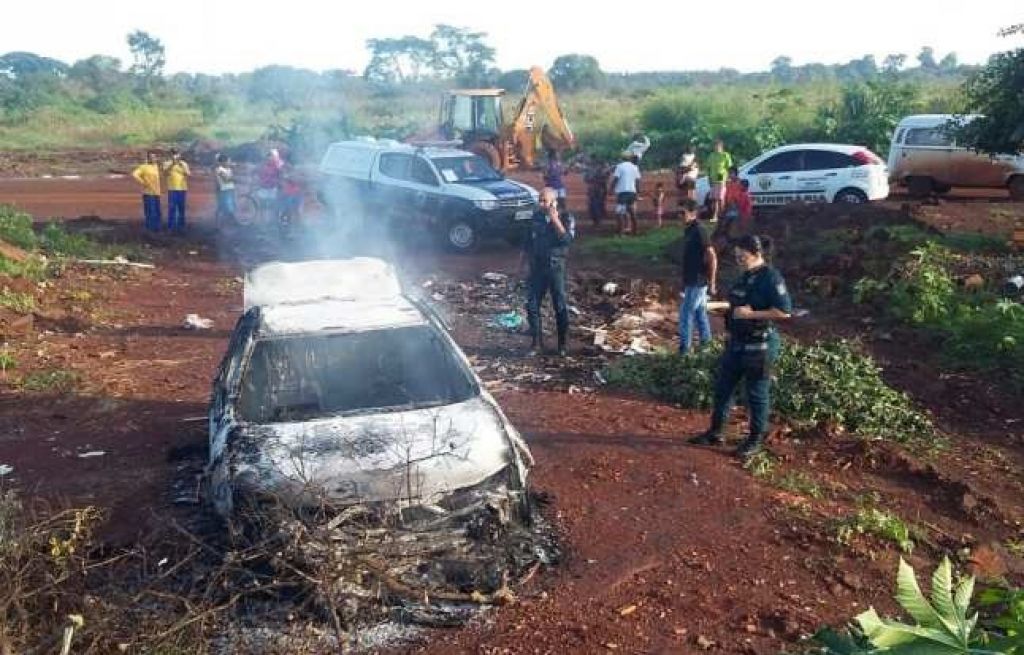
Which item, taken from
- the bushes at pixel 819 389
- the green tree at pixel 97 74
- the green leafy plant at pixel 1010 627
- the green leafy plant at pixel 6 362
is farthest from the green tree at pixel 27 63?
the green leafy plant at pixel 1010 627

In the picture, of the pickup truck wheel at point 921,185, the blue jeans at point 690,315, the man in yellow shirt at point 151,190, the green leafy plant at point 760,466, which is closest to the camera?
the green leafy plant at point 760,466

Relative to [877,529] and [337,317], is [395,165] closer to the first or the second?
[337,317]

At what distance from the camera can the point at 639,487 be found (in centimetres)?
682

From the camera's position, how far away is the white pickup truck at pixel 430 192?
55.2ft

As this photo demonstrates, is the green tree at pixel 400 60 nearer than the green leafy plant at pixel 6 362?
No

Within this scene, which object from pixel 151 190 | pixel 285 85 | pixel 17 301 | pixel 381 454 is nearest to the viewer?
pixel 381 454

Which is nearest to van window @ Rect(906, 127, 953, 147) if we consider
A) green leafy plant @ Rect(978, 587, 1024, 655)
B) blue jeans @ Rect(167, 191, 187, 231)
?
blue jeans @ Rect(167, 191, 187, 231)

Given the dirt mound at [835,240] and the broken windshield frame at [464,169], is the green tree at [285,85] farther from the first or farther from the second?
the dirt mound at [835,240]

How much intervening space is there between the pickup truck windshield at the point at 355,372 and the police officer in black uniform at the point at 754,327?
2275 millimetres

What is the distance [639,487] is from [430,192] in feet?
36.7

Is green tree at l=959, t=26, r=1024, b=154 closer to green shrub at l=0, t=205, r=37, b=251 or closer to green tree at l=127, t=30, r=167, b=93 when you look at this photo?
green shrub at l=0, t=205, r=37, b=251

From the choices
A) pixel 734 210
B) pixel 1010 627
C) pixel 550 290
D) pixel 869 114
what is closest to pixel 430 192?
pixel 734 210

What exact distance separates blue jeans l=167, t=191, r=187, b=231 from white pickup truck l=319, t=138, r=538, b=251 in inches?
117

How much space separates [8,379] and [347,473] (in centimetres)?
669
